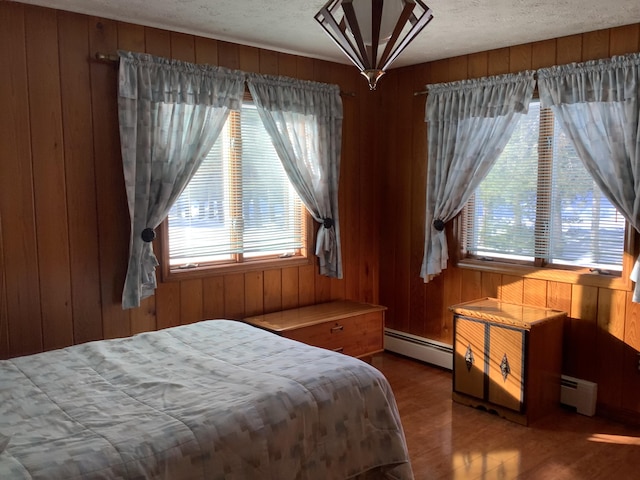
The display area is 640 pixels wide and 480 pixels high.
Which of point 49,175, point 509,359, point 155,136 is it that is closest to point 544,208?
point 509,359

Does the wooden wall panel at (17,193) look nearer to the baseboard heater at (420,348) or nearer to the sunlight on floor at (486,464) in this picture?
the sunlight on floor at (486,464)

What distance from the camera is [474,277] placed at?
4.21 meters

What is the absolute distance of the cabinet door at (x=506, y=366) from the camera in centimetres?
342

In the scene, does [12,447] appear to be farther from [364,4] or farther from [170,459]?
[364,4]

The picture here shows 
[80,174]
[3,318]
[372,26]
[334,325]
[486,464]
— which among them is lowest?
[486,464]

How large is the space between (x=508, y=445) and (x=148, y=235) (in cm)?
240

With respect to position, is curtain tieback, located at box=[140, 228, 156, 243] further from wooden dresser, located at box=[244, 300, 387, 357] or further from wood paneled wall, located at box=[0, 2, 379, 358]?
wooden dresser, located at box=[244, 300, 387, 357]

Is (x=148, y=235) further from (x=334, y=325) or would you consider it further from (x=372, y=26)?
(x=372, y=26)

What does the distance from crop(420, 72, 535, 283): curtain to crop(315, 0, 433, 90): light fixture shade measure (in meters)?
2.03

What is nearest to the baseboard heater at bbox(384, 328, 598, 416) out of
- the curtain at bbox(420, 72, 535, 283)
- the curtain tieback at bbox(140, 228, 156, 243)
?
the curtain at bbox(420, 72, 535, 283)

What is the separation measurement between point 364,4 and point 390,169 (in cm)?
283

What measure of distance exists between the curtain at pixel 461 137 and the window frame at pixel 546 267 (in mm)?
114

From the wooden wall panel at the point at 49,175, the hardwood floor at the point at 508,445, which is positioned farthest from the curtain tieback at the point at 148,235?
the hardwood floor at the point at 508,445

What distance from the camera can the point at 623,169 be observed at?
10.8ft
